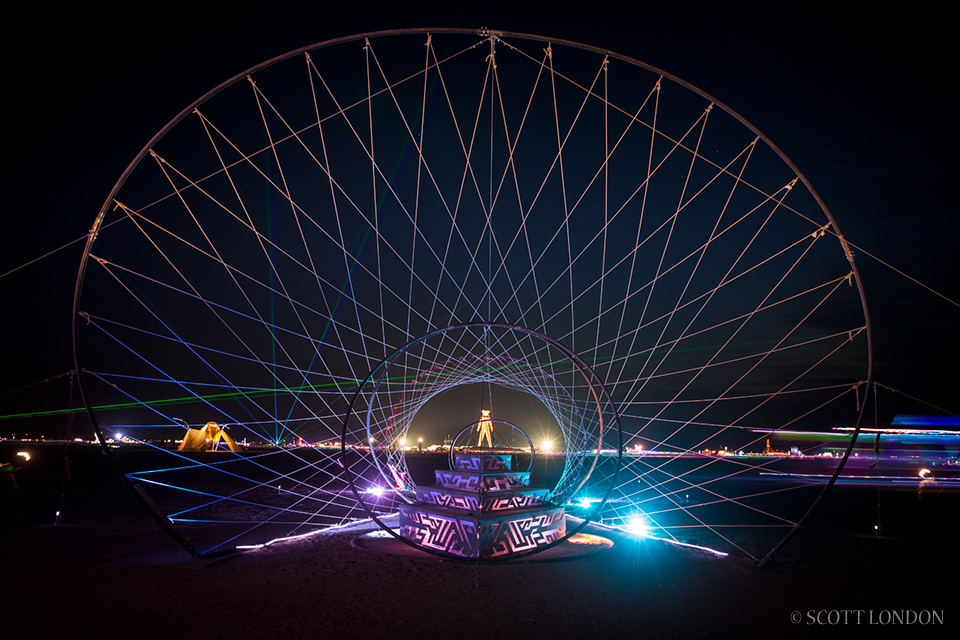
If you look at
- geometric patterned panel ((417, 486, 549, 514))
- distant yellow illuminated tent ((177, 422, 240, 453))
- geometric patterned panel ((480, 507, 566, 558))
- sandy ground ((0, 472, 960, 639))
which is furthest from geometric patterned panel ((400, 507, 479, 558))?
distant yellow illuminated tent ((177, 422, 240, 453))

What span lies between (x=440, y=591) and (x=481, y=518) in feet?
7.08

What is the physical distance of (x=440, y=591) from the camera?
23.6 ft

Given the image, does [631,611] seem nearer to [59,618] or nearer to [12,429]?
[59,618]

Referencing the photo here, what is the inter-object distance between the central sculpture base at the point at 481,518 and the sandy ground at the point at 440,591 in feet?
2.04

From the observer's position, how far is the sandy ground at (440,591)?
5.82m

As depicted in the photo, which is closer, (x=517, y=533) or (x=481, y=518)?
(x=481, y=518)

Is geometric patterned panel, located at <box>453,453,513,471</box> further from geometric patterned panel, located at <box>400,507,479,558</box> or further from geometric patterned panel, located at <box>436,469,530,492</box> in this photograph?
geometric patterned panel, located at <box>400,507,479,558</box>

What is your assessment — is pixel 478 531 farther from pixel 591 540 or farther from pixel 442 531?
pixel 591 540

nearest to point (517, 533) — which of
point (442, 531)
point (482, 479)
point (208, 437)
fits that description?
point (442, 531)

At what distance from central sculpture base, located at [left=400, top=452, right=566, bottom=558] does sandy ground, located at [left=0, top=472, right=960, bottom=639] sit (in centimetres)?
62

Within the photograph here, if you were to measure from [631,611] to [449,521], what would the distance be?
166 inches

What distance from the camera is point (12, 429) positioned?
307ft

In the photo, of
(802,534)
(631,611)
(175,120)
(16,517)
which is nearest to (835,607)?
(631,611)

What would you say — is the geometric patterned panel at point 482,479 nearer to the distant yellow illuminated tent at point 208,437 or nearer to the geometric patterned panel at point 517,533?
the geometric patterned panel at point 517,533
